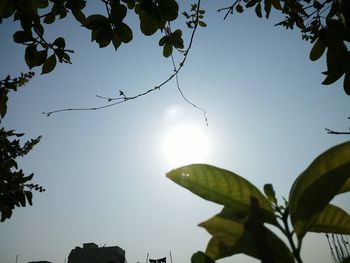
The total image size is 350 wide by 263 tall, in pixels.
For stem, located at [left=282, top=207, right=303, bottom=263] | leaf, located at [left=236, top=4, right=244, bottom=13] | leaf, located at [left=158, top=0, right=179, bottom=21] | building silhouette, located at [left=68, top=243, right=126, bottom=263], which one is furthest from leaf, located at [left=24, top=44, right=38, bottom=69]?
building silhouette, located at [left=68, top=243, right=126, bottom=263]

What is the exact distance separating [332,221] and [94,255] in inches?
1563

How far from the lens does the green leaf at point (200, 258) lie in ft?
2.87

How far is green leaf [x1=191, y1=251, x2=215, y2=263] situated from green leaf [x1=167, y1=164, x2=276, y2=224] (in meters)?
0.19

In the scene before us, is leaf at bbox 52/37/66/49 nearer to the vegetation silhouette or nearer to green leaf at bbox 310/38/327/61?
the vegetation silhouette

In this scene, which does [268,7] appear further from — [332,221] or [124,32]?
[332,221]

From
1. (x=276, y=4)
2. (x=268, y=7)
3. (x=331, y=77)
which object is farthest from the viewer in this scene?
(x=276, y=4)

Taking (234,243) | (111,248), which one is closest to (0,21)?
(234,243)

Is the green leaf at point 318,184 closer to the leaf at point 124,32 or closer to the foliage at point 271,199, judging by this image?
the foliage at point 271,199

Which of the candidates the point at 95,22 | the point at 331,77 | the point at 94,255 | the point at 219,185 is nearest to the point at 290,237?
the point at 219,185

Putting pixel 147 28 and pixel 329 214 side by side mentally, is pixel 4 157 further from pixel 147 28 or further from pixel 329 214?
pixel 329 214

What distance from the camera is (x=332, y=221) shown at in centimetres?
87

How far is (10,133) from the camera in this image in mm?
5246

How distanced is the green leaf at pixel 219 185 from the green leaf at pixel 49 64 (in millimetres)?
2543

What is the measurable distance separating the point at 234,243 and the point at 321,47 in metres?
2.28
